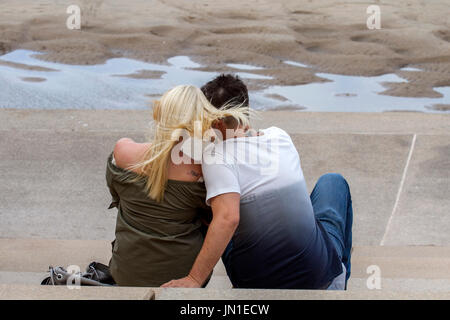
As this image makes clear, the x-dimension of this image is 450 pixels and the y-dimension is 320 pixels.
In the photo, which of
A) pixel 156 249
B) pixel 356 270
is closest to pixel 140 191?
pixel 156 249

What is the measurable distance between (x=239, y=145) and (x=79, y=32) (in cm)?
901

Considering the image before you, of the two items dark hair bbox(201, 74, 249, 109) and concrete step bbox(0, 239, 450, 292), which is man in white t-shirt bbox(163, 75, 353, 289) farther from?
concrete step bbox(0, 239, 450, 292)

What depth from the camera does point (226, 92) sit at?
2.46 meters

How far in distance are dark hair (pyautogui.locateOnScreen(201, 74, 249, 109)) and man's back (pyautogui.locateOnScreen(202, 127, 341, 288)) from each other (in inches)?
5.5

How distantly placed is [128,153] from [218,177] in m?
0.38

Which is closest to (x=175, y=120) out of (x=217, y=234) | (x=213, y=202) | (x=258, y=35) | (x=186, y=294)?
(x=213, y=202)

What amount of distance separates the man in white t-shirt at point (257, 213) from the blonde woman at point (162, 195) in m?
0.10

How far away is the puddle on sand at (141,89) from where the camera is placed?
7883 millimetres

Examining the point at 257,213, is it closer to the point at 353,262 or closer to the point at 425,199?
the point at 353,262

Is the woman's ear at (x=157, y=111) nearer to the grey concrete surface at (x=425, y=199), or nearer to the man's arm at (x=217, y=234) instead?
the man's arm at (x=217, y=234)

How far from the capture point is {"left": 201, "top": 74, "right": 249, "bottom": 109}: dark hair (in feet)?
8.05

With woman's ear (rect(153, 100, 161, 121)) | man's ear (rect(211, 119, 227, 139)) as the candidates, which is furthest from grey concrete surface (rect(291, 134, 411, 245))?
woman's ear (rect(153, 100, 161, 121))

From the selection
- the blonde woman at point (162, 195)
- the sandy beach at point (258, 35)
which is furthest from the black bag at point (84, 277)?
the sandy beach at point (258, 35)
